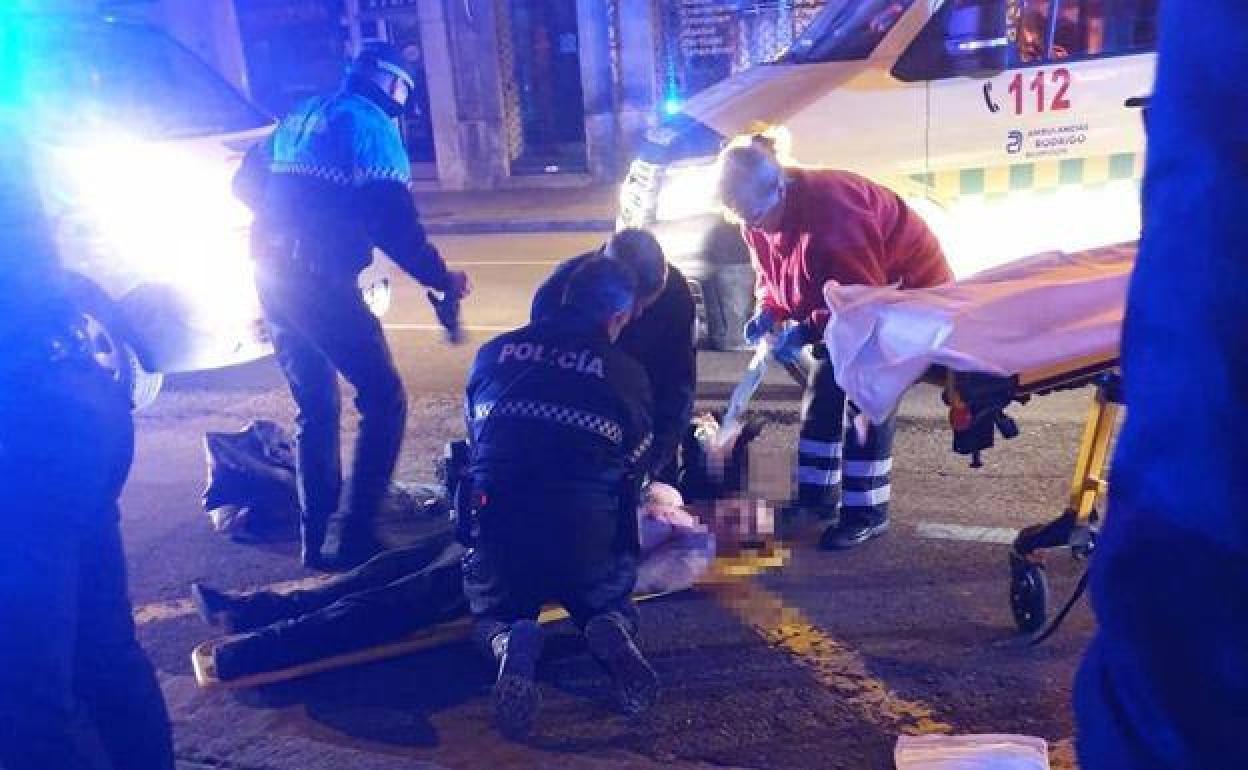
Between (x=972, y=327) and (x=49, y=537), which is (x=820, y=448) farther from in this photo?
(x=49, y=537)

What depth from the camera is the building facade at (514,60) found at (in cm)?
1488

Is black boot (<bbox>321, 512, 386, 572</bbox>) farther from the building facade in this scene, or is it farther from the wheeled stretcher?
the building facade

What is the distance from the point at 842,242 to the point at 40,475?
2678mm

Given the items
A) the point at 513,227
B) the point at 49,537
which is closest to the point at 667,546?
the point at 49,537

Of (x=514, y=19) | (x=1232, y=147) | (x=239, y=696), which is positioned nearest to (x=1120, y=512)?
(x=1232, y=147)

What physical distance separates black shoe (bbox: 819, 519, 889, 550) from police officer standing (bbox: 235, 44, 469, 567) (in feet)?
5.53

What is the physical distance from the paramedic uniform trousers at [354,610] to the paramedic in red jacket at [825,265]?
145 centimetres

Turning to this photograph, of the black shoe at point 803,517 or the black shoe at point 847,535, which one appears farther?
the black shoe at point 803,517

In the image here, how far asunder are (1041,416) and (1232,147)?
4896mm

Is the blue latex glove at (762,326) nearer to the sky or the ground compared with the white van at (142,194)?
nearer to the ground

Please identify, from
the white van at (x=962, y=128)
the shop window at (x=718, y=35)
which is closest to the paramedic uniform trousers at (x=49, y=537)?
the white van at (x=962, y=128)

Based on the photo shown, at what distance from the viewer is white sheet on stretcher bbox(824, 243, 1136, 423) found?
3.06 m

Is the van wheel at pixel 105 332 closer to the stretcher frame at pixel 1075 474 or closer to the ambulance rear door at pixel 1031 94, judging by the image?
the stretcher frame at pixel 1075 474

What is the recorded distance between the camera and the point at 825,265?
416 centimetres
